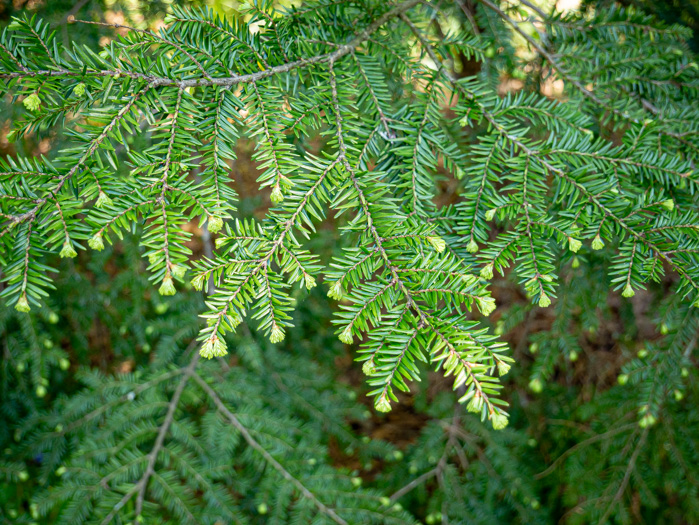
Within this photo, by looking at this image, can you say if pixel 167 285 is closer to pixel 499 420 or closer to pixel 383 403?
pixel 383 403

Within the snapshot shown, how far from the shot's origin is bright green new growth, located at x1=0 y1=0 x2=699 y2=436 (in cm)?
89

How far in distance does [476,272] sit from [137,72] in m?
0.96

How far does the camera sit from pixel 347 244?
1426mm

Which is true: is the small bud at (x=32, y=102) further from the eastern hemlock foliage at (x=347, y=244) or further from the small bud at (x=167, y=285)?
the small bud at (x=167, y=285)

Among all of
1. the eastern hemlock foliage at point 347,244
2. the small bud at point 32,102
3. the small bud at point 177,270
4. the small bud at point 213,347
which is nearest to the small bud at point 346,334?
the eastern hemlock foliage at point 347,244

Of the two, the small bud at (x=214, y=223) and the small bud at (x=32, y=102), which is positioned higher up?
the small bud at (x=32, y=102)

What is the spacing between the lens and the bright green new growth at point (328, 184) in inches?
35.1

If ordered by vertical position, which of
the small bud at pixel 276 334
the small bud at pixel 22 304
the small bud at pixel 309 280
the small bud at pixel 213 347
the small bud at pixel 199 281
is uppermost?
the small bud at pixel 22 304

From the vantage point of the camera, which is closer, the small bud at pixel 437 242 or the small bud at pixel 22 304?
the small bud at pixel 22 304

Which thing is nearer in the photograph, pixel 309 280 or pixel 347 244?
pixel 309 280

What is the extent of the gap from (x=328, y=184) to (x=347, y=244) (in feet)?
1.46

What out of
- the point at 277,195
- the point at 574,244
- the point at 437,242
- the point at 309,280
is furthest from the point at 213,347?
the point at 574,244

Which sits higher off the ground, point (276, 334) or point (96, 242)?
point (96, 242)

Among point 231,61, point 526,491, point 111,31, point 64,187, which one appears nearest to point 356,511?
point 526,491
